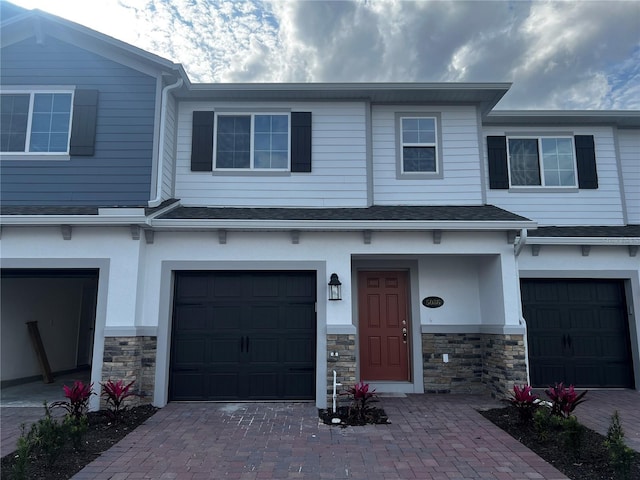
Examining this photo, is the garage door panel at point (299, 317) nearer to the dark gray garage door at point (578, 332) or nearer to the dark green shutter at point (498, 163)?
the dark gray garage door at point (578, 332)

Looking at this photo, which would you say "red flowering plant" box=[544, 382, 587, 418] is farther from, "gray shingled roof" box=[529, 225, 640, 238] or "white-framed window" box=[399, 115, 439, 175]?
"white-framed window" box=[399, 115, 439, 175]

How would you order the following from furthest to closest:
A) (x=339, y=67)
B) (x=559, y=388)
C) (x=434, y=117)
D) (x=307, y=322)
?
(x=339, y=67) → (x=434, y=117) → (x=307, y=322) → (x=559, y=388)

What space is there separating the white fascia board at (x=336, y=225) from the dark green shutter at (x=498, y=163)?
2.37 metres

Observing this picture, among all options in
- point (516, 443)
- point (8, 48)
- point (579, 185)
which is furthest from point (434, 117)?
point (8, 48)

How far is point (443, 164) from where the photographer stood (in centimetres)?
835

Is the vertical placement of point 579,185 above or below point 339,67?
below

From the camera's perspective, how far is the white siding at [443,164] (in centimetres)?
826

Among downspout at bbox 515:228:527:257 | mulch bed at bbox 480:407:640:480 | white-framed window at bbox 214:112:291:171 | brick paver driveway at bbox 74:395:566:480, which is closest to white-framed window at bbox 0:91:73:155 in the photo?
white-framed window at bbox 214:112:291:171

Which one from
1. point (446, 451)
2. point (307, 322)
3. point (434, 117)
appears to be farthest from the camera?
point (434, 117)

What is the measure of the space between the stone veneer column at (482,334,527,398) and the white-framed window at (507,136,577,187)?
378cm

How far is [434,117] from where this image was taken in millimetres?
8523

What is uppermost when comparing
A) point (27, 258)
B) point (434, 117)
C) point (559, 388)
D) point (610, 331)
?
point (434, 117)

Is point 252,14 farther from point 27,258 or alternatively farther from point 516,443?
point 516,443

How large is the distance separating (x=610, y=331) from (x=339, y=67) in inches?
351
